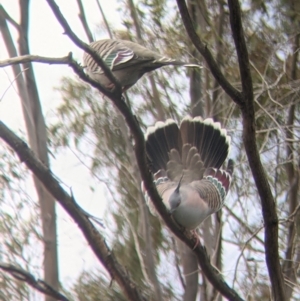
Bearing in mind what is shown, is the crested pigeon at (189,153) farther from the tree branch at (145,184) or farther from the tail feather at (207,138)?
the tree branch at (145,184)

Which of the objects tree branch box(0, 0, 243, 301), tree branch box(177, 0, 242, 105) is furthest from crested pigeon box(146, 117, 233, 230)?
tree branch box(177, 0, 242, 105)

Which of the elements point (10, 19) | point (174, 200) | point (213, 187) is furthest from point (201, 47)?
point (10, 19)

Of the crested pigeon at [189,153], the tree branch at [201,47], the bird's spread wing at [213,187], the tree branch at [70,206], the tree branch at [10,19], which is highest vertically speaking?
the tree branch at [10,19]

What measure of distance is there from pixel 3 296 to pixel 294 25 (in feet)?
9.59

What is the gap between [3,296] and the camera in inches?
207

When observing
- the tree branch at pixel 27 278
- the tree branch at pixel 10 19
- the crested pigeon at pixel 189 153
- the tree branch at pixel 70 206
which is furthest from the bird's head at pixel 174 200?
the tree branch at pixel 10 19

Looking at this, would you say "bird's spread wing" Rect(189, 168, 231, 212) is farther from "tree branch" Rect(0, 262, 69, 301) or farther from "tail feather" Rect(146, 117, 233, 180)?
"tree branch" Rect(0, 262, 69, 301)

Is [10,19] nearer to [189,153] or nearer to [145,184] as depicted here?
[189,153]

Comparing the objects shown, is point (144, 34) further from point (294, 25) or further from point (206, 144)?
point (206, 144)

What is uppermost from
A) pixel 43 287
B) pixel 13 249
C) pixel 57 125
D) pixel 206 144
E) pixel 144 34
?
pixel 144 34

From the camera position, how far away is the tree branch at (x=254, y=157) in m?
2.43

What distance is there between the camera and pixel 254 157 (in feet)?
8.70

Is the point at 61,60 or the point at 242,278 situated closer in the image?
the point at 61,60

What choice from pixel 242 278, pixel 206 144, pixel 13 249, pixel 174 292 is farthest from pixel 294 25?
pixel 13 249
